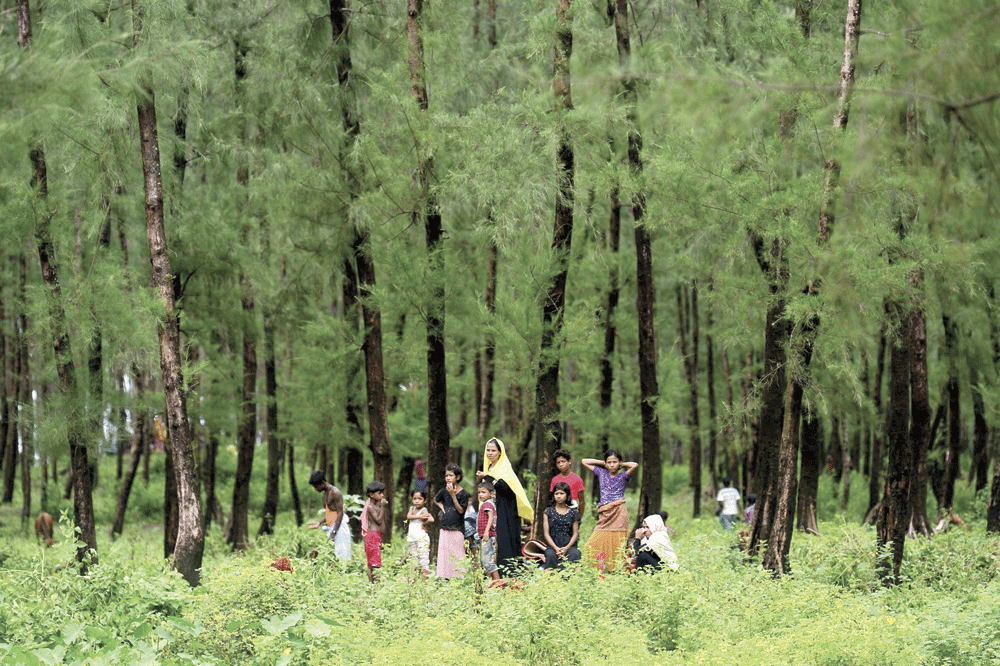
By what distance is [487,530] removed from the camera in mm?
10750

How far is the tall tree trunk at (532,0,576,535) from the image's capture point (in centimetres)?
1376

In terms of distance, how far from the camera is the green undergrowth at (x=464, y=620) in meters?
6.82

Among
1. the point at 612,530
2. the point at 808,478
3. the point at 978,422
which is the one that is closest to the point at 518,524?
the point at 612,530

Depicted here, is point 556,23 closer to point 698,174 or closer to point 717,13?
point 698,174

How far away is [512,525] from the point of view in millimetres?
10828

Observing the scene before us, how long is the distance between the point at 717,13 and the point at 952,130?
1343 cm

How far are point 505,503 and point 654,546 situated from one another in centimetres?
181

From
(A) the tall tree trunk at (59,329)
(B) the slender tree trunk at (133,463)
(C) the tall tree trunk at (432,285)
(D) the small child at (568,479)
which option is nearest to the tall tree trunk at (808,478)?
(D) the small child at (568,479)

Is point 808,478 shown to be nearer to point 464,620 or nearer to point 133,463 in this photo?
point 464,620

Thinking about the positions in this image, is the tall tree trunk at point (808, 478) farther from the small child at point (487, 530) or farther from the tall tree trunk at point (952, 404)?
the small child at point (487, 530)

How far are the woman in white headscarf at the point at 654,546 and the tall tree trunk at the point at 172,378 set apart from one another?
5311 mm

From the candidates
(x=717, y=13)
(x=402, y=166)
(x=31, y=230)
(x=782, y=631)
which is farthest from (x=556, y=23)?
(x=782, y=631)

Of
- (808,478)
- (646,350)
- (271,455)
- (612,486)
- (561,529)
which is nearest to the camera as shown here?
(561,529)

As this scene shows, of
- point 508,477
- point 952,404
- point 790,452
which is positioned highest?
point 790,452
